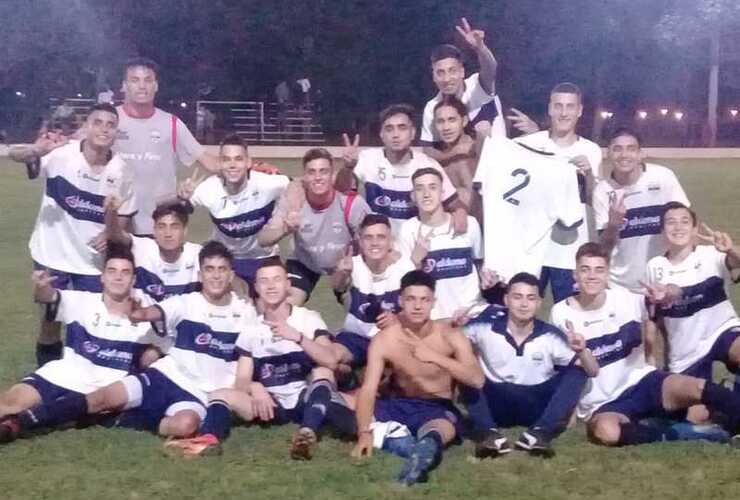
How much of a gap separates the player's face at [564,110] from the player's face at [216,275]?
2011mm

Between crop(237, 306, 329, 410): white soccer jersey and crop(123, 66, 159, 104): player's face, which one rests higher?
crop(123, 66, 159, 104): player's face

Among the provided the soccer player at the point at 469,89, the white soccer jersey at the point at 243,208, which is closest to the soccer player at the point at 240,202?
the white soccer jersey at the point at 243,208

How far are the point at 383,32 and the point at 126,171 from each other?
29.6 meters

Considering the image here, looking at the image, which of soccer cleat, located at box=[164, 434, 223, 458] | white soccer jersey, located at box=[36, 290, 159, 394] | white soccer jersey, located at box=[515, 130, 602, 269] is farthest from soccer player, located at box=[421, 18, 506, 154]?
soccer cleat, located at box=[164, 434, 223, 458]

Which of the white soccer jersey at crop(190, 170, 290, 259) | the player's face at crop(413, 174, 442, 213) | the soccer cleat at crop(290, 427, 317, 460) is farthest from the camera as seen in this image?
the white soccer jersey at crop(190, 170, 290, 259)

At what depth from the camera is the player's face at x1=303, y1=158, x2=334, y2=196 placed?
6.24m

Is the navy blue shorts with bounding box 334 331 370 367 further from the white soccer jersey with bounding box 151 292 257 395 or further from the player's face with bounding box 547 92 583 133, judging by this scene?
the player's face with bounding box 547 92 583 133

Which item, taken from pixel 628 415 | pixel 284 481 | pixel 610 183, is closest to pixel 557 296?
pixel 610 183

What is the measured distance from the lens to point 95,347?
18.8ft

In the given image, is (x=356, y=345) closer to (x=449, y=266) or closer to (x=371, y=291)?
(x=371, y=291)

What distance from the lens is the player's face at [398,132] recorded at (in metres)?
6.31

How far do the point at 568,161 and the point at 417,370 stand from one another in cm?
165

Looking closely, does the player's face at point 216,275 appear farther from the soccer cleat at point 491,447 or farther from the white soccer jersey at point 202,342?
the soccer cleat at point 491,447

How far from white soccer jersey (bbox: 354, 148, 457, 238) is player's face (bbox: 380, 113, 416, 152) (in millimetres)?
117
